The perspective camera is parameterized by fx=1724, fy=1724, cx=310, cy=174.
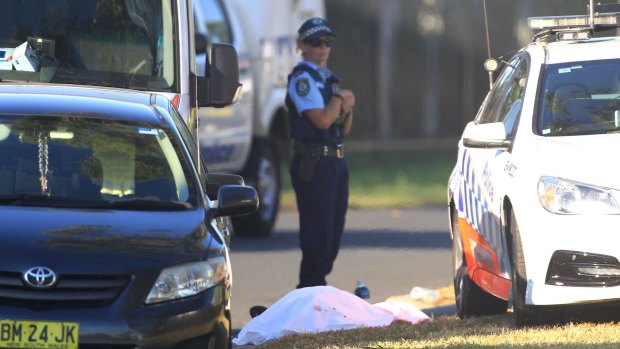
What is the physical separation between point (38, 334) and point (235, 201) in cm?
139

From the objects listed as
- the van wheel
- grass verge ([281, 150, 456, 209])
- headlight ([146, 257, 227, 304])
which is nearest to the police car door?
headlight ([146, 257, 227, 304])

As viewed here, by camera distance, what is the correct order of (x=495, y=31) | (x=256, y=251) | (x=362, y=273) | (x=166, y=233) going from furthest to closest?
(x=495, y=31), (x=256, y=251), (x=362, y=273), (x=166, y=233)

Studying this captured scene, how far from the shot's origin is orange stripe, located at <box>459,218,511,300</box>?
9.48 m

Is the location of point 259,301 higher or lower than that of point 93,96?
lower

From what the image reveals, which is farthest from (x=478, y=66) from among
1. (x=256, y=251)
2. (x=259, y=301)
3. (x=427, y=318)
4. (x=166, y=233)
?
(x=166, y=233)

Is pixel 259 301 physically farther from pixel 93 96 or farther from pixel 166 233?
pixel 166 233

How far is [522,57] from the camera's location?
10.1 m

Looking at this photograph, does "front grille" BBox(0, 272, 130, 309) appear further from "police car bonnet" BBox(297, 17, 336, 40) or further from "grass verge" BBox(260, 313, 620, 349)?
"police car bonnet" BBox(297, 17, 336, 40)

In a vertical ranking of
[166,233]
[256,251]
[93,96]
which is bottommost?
[256,251]

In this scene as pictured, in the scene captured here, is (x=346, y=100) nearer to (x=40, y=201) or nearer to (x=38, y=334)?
(x=40, y=201)

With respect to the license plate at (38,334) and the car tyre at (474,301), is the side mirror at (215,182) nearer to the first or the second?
the license plate at (38,334)

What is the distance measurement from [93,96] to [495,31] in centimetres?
2204

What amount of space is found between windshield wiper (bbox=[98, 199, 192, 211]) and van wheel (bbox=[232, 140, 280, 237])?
9.15 metres

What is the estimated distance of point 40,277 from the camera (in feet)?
21.9
